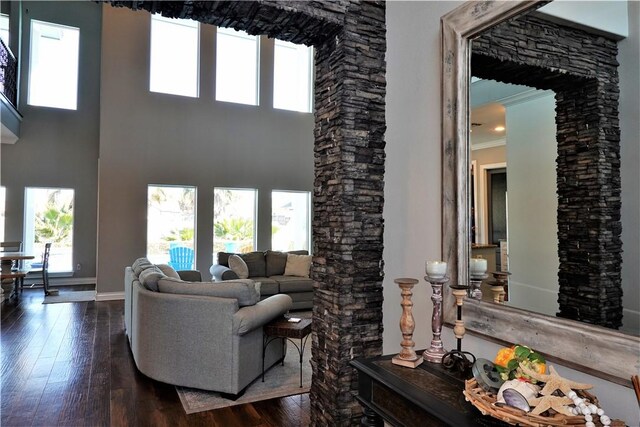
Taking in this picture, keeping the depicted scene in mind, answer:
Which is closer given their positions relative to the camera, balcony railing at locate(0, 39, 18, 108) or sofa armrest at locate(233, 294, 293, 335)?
sofa armrest at locate(233, 294, 293, 335)

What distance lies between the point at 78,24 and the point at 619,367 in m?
11.0

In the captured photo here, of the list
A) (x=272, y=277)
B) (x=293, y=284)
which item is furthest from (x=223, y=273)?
(x=293, y=284)

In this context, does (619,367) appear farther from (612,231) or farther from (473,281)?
(473,281)

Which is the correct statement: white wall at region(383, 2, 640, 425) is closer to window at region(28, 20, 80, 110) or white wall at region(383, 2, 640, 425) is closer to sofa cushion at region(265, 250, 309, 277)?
sofa cushion at region(265, 250, 309, 277)

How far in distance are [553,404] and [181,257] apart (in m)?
7.63

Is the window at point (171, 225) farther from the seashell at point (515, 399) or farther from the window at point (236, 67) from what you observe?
the seashell at point (515, 399)

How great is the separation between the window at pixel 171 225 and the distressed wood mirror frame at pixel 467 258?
681cm

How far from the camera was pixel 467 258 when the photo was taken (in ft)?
6.20

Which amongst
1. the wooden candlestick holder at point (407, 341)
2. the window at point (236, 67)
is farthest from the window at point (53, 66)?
the wooden candlestick holder at point (407, 341)

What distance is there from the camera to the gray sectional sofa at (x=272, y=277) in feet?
20.5

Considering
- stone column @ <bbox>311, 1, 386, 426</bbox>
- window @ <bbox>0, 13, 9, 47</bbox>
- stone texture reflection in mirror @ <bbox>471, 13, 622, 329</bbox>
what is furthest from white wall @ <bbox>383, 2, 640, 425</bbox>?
window @ <bbox>0, 13, 9, 47</bbox>

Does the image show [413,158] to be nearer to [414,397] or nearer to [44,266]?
[414,397]

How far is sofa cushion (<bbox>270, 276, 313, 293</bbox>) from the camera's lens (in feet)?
20.7

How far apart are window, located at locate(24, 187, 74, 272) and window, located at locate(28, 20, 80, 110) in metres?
→ 1.96
